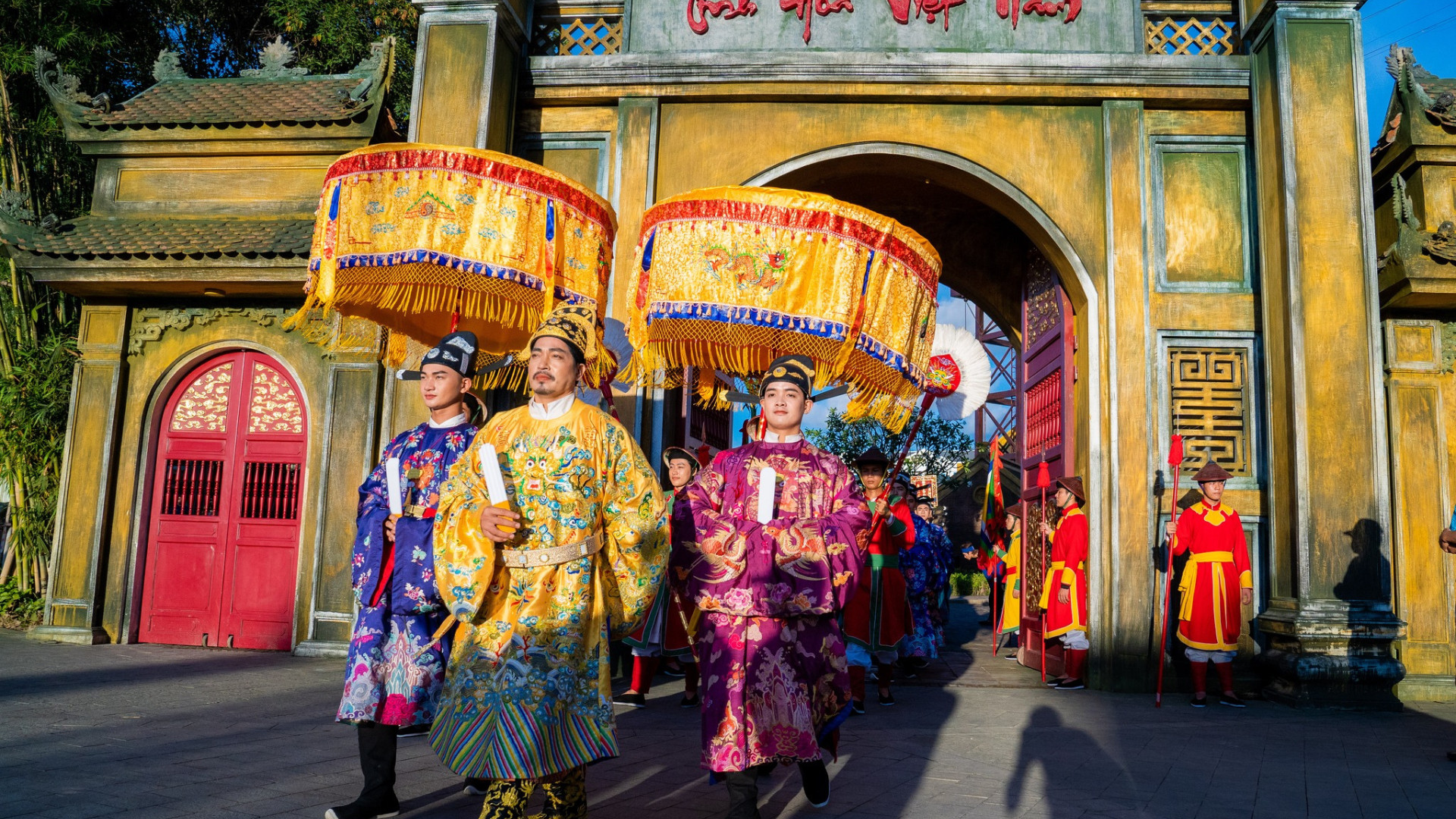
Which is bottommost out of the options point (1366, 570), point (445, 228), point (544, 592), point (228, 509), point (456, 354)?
point (544, 592)

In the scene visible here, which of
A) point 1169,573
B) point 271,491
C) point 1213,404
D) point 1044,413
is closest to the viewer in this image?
point 1169,573

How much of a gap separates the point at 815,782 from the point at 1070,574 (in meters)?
4.73

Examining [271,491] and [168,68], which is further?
[168,68]

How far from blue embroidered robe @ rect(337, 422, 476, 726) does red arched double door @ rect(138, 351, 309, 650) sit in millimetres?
5636

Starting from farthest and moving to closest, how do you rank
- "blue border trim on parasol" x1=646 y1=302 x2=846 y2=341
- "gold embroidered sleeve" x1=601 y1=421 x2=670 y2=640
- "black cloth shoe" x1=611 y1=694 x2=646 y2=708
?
"black cloth shoe" x1=611 y1=694 x2=646 y2=708
"blue border trim on parasol" x1=646 y1=302 x2=846 y2=341
"gold embroidered sleeve" x1=601 y1=421 x2=670 y2=640

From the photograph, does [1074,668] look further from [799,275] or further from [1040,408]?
[799,275]

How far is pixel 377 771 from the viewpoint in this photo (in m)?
3.72

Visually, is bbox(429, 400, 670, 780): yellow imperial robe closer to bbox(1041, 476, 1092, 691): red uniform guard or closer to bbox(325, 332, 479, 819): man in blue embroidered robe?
bbox(325, 332, 479, 819): man in blue embroidered robe

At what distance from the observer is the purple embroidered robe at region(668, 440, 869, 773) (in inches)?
150

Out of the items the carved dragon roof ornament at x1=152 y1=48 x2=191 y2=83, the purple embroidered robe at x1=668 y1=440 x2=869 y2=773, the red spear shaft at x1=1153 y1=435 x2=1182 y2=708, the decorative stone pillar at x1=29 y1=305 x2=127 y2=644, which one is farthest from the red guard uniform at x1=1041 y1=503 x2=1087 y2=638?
the carved dragon roof ornament at x1=152 y1=48 x2=191 y2=83

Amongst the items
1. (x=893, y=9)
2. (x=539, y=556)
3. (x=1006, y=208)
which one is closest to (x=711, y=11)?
(x=893, y=9)

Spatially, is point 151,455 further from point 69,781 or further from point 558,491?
point 558,491

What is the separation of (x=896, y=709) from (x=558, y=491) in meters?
4.31

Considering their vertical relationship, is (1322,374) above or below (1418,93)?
below
